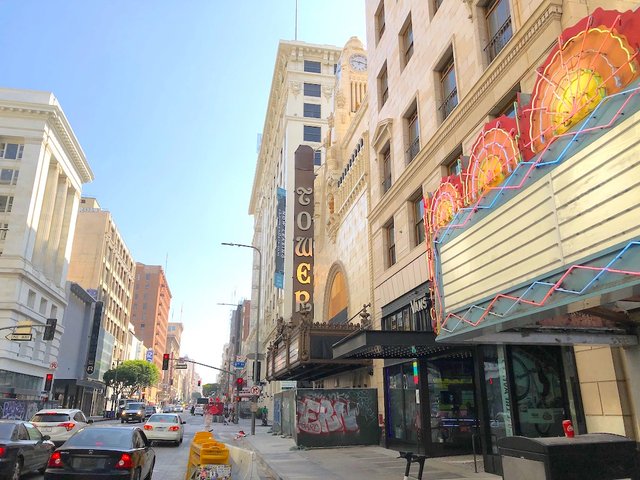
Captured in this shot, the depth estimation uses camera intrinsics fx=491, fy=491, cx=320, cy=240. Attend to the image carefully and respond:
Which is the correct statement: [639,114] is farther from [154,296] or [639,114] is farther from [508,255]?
[154,296]

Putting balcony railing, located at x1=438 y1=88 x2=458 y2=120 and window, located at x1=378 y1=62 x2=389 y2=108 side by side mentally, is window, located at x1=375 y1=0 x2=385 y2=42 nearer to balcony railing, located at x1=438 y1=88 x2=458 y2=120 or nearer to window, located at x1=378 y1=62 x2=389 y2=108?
window, located at x1=378 y1=62 x2=389 y2=108

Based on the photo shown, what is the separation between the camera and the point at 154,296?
6476 inches

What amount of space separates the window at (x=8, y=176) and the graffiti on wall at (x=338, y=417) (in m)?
47.9

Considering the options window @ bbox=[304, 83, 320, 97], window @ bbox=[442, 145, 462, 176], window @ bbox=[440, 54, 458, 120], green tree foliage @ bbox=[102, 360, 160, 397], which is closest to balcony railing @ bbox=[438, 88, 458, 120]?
window @ bbox=[440, 54, 458, 120]

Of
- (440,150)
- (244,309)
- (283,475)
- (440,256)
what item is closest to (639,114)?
(440,256)

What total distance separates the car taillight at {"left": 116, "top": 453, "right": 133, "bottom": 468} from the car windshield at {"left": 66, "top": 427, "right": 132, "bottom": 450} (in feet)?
1.08

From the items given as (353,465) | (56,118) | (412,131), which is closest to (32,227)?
(56,118)

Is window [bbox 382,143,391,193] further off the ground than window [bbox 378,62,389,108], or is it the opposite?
window [bbox 378,62,389,108]

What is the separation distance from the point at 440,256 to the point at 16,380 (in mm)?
49590

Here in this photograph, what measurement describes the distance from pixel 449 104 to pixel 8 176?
53.9 meters

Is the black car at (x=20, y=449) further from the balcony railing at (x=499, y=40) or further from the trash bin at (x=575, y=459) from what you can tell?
the balcony railing at (x=499, y=40)

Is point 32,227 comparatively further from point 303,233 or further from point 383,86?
point 383,86

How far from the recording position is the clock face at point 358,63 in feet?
121

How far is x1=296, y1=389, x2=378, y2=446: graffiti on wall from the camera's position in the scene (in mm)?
21188
